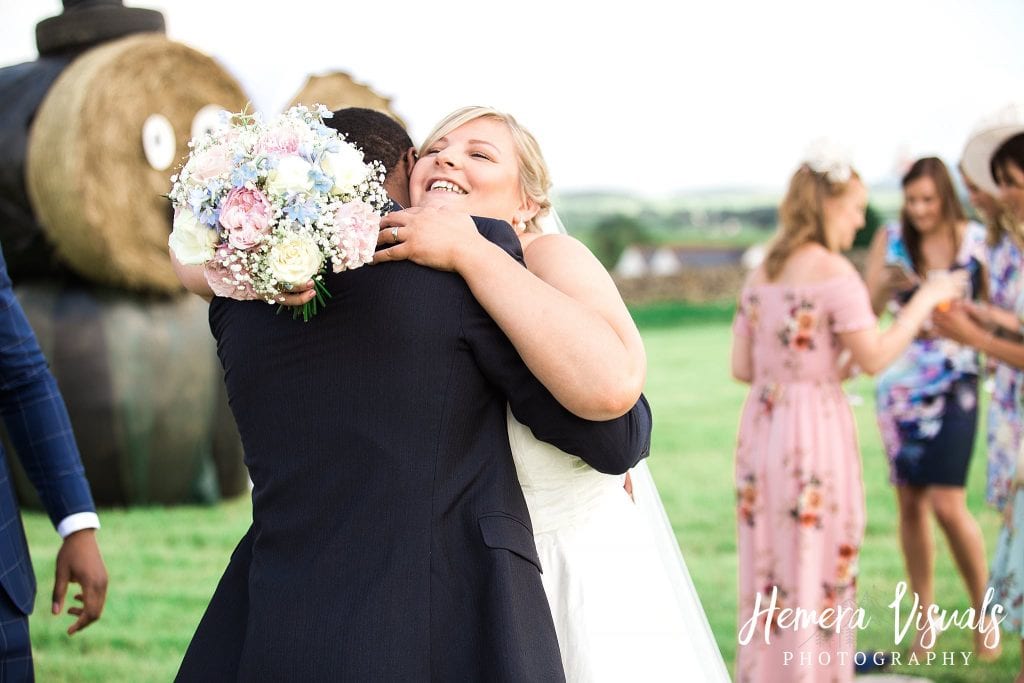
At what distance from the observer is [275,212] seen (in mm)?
1627

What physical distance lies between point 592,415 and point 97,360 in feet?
18.8

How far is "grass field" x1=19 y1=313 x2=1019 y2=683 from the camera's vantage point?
4.58 metres

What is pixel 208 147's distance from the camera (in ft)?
5.72

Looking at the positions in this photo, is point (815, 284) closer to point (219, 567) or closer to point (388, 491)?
point (388, 491)

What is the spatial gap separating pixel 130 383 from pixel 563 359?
577cm

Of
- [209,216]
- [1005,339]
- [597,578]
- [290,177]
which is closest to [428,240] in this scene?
[290,177]

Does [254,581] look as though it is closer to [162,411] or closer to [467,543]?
[467,543]

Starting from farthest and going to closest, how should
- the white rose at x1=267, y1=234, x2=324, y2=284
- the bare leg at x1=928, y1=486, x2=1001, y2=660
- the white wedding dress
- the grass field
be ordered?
the bare leg at x1=928, y1=486, x2=1001, y2=660, the grass field, the white wedding dress, the white rose at x1=267, y1=234, x2=324, y2=284

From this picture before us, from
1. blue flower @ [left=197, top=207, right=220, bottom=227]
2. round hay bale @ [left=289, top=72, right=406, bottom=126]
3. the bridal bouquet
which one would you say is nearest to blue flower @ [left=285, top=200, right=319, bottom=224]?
the bridal bouquet

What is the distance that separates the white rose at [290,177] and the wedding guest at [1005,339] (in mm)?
3127

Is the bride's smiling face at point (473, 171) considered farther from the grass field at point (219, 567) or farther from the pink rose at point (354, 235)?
the grass field at point (219, 567)

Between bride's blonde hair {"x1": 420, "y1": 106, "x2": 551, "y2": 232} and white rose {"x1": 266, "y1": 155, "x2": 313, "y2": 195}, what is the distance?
656 millimetres

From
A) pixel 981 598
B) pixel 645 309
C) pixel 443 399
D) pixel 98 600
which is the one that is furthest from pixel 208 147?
pixel 645 309

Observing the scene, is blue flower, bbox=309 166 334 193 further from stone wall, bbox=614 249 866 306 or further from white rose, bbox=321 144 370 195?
stone wall, bbox=614 249 866 306
